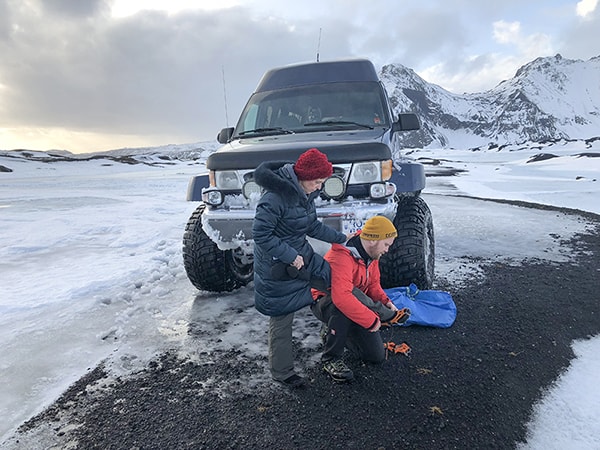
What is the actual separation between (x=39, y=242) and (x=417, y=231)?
18.9ft

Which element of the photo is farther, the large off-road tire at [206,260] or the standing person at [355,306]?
the large off-road tire at [206,260]

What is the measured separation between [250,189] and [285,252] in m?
1.32

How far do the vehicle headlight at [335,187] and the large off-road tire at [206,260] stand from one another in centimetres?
102

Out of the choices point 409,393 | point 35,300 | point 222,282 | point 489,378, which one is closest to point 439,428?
Result: point 409,393

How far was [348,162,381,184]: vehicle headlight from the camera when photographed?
3660 mm

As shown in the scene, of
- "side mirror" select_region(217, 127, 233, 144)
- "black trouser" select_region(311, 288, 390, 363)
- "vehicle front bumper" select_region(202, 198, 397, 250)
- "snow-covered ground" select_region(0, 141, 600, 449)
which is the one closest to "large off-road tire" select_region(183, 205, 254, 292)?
"snow-covered ground" select_region(0, 141, 600, 449)

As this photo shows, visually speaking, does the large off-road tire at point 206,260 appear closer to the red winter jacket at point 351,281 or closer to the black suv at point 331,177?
the black suv at point 331,177

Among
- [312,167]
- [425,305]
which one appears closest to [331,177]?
[312,167]

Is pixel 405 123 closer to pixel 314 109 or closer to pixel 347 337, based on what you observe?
pixel 314 109

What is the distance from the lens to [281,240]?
2770 mm

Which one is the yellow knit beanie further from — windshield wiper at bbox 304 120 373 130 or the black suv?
windshield wiper at bbox 304 120 373 130

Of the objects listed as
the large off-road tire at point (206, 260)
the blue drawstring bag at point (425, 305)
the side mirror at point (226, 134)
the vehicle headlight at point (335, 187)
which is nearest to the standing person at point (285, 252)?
the vehicle headlight at point (335, 187)

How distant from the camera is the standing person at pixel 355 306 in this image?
2.75 meters

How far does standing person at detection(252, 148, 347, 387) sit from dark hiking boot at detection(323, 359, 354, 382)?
197mm
